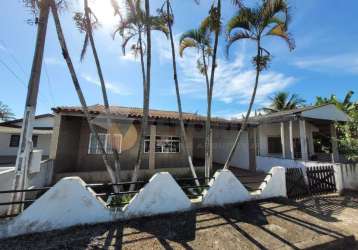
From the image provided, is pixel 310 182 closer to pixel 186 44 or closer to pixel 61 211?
pixel 186 44

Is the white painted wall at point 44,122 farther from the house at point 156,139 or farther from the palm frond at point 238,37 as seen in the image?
the palm frond at point 238,37

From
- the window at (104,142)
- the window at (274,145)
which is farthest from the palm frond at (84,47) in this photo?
the window at (274,145)

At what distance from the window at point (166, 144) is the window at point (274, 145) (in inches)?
319

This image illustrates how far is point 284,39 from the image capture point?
23.4 feet

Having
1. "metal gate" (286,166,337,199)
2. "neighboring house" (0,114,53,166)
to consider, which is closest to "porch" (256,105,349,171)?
"metal gate" (286,166,337,199)

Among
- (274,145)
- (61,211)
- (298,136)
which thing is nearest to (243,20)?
(61,211)

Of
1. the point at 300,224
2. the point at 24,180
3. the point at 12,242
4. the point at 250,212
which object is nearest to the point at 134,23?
the point at 24,180

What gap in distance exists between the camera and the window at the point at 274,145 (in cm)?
1498

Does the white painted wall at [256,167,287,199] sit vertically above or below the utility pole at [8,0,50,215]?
below

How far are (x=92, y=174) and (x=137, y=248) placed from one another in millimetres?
6963

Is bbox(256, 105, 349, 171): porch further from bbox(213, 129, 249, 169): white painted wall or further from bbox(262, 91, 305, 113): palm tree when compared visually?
bbox(262, 91, 305, 113): palm tree

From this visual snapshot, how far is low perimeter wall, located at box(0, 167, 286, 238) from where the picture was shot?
146 inches

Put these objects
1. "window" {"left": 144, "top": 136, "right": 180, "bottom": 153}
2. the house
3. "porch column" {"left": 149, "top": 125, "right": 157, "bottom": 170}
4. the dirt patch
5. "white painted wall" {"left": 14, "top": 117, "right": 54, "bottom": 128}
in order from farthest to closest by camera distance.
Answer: "white painted wall" {"left": 14, "top": 117, "right": 54, "bottom": 128}, "window" {"left": 144, "top": 136, "right": 180, "bottom": 153}, "porch column" {"left": 149, "top": 125, "right": 157, "bottom": 170}, the house, the dirt patch

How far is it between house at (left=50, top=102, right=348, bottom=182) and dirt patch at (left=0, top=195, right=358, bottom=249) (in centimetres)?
551
